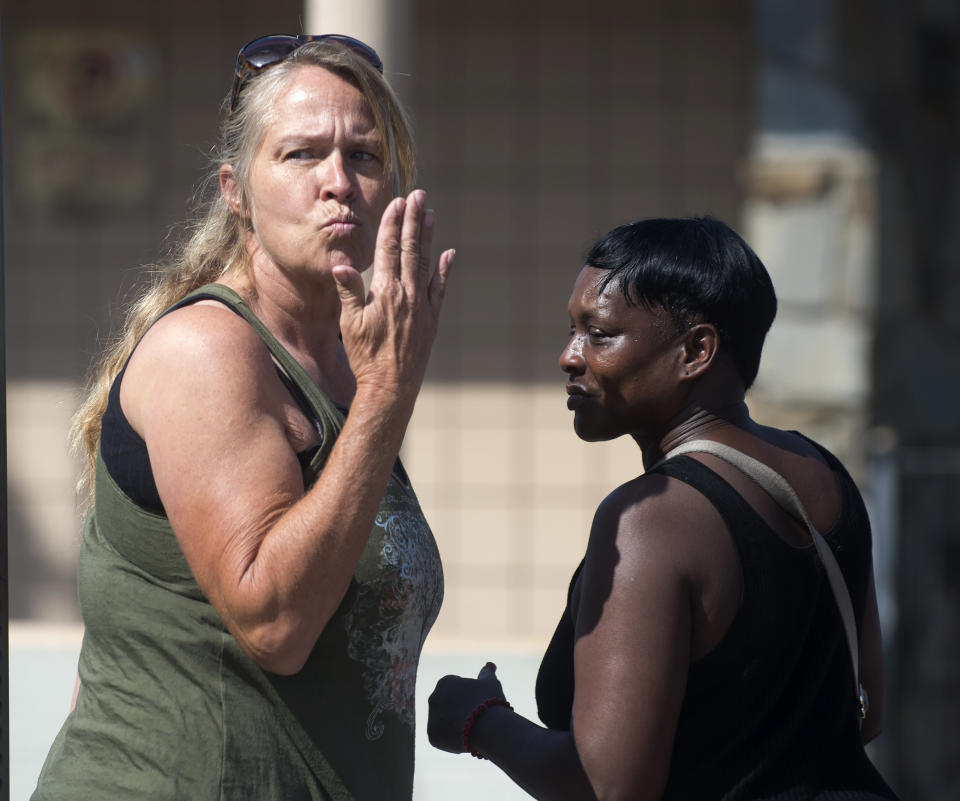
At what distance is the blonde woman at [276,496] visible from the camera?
1.60m

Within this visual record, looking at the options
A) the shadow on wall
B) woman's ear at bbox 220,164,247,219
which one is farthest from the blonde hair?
the shadow on wall

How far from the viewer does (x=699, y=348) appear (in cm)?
171

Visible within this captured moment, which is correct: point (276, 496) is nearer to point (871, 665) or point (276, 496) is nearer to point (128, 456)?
point (128, 456)

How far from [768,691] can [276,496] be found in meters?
0.65

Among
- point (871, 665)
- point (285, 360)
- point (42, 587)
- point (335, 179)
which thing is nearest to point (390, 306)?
point (285, 360)

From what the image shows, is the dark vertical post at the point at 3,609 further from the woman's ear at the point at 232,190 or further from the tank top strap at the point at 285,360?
the woman's ear at the point at 232,190

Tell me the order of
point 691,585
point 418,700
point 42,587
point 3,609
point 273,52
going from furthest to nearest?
point 42,587
point 418,700
point 273,52
point 3,609
point 691,585

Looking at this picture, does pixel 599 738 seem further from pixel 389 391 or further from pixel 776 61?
pixel 776 61

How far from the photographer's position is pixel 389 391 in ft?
5.32

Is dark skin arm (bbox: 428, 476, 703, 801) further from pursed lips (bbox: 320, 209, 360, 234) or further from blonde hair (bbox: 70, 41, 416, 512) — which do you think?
blonde hair (bbox: 70, 41, 416, 512)

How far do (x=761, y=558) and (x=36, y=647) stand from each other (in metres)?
4.49

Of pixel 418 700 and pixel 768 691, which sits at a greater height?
pixel 768 691

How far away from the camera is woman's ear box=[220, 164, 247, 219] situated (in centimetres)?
200

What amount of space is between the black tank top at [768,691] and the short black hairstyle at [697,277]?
199 millimetres
